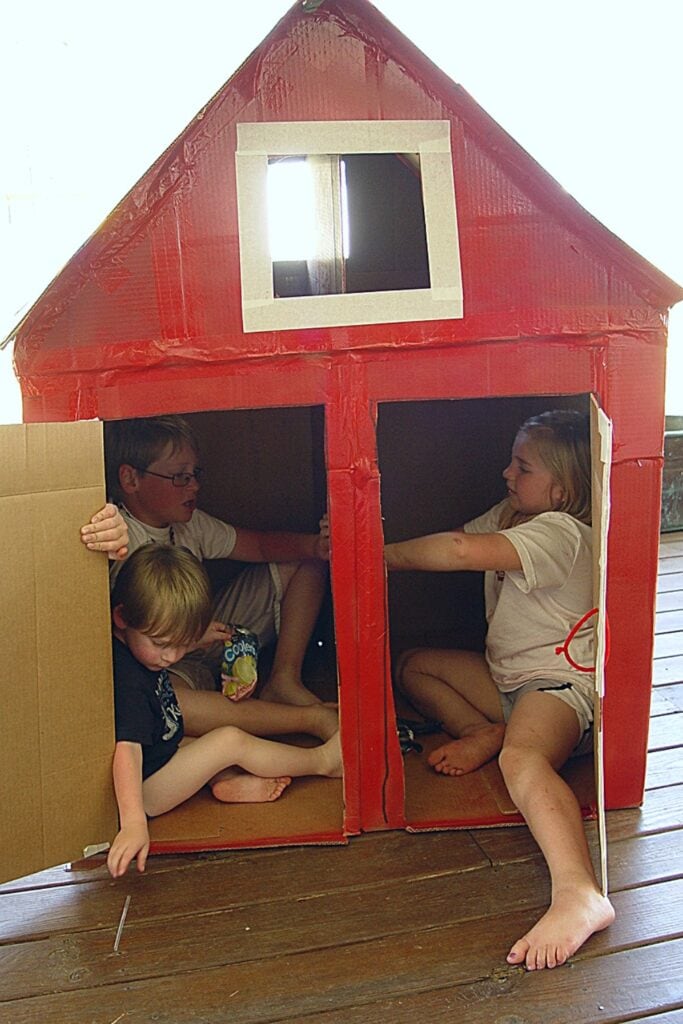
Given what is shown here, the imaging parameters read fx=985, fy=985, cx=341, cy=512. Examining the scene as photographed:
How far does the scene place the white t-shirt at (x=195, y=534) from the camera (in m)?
1.62

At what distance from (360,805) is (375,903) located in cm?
17

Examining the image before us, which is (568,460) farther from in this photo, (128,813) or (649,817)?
(128,813)

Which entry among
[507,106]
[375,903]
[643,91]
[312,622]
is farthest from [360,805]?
[643,91]

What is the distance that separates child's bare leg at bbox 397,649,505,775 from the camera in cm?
157

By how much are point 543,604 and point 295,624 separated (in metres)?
0.52

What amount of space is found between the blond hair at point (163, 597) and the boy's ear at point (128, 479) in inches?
9.9

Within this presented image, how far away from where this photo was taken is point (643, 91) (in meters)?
3.12

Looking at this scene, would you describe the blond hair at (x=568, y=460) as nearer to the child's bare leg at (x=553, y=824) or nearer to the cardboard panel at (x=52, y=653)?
the child's bare leg at (x=553, y=824)

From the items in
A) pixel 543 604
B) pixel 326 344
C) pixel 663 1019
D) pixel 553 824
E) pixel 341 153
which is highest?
pixel 341 153

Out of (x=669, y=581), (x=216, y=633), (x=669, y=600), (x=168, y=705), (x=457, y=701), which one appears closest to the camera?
(x=168, y=705)

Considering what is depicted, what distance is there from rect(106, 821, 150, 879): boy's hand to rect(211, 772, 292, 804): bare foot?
24 centimetres

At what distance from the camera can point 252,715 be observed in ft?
5.36

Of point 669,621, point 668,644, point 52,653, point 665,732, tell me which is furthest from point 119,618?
→ point 669,621

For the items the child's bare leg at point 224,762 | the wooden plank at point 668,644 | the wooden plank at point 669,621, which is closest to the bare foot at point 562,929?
the child's bare leg at point 224,762
